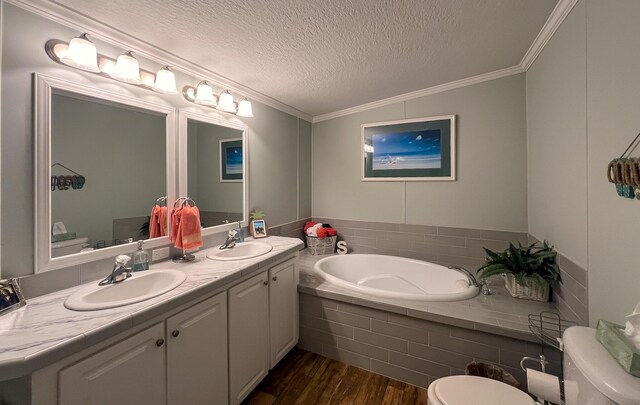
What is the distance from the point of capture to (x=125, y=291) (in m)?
1.36

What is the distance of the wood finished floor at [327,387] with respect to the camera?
1724 mm

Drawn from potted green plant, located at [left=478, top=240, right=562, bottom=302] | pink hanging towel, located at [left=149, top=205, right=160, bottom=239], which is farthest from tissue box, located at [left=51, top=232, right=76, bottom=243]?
potted green plant, located at [left=478, top=240, right=562, bottom=302]

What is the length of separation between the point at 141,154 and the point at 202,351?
4.19 feet

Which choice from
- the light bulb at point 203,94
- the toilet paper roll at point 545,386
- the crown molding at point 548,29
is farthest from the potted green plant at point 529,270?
the light bulb at point 203,94

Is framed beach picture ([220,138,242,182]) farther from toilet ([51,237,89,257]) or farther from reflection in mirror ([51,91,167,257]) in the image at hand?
toilet ([51,237,89,257])

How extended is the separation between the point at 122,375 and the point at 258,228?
1509 mm

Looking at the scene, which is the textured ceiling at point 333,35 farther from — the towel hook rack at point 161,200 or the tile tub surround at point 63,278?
the tile tub surround at point 63,278

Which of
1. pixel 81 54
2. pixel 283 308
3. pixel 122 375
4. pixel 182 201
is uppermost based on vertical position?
pixel 81 54

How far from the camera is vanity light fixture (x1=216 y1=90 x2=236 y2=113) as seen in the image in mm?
2025

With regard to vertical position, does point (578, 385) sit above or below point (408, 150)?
below

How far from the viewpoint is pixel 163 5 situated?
50.1 inches

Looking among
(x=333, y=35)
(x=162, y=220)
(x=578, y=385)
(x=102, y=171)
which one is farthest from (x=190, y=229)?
(x=578, y=385)

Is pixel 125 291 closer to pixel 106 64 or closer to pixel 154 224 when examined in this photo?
pixel 154 224

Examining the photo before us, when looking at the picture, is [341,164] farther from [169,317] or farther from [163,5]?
[169,317]
